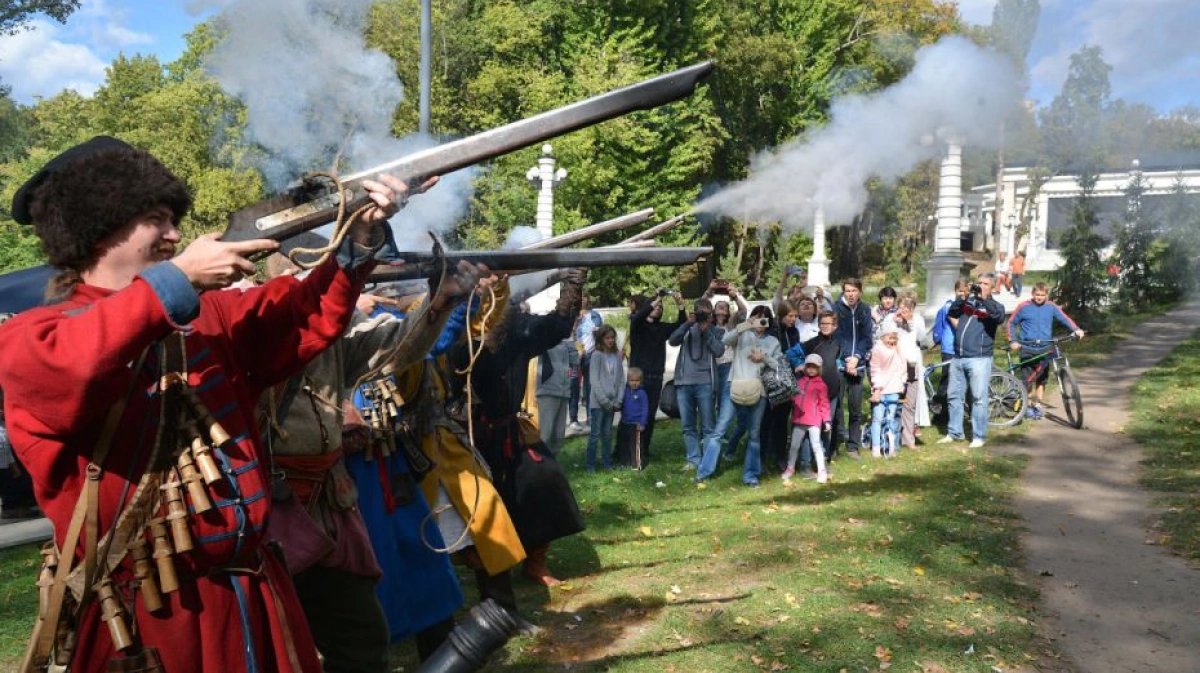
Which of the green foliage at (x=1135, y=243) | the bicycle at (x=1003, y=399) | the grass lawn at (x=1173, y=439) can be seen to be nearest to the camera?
the grass lawn at (x=1173, y=439)

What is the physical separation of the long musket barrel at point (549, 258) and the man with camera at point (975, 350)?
933cm

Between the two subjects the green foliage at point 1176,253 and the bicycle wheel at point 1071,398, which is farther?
the green foliage at point 1176,253

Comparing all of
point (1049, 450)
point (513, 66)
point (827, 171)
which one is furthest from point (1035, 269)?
point (1049, 450)

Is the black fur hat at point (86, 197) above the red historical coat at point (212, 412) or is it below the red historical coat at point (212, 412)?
above

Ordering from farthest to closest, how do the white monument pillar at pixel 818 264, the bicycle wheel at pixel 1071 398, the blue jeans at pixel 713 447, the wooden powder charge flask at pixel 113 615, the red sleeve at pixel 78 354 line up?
the white monument pillar at pixel 818 264, the bicycle wheel at pixel 1071 398, the blue jeans at pixel 713 447, the wooden powder charge flask at pixel 113 615, the red sleeve at pixel 78 354

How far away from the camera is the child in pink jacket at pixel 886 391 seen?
11.4m

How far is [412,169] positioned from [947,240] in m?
25.3

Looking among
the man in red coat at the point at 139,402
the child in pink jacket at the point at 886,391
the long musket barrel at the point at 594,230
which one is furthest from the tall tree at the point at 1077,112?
the man in red coat at the point at 139,402

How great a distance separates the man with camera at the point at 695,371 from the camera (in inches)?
442

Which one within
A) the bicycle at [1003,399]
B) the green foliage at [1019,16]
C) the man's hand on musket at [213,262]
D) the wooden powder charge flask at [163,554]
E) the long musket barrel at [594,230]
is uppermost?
the green foliage at [1019,16]

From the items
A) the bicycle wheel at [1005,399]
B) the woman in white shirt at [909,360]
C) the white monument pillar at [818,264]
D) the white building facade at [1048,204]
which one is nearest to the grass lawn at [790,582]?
the woman in white shirt at [909,360]

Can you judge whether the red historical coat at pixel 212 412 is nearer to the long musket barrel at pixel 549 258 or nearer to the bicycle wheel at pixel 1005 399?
the long musket barrel at pixel 549 258

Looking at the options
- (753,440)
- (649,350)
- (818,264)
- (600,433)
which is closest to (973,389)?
(753,440)

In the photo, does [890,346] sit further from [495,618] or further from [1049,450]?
[495,618]
